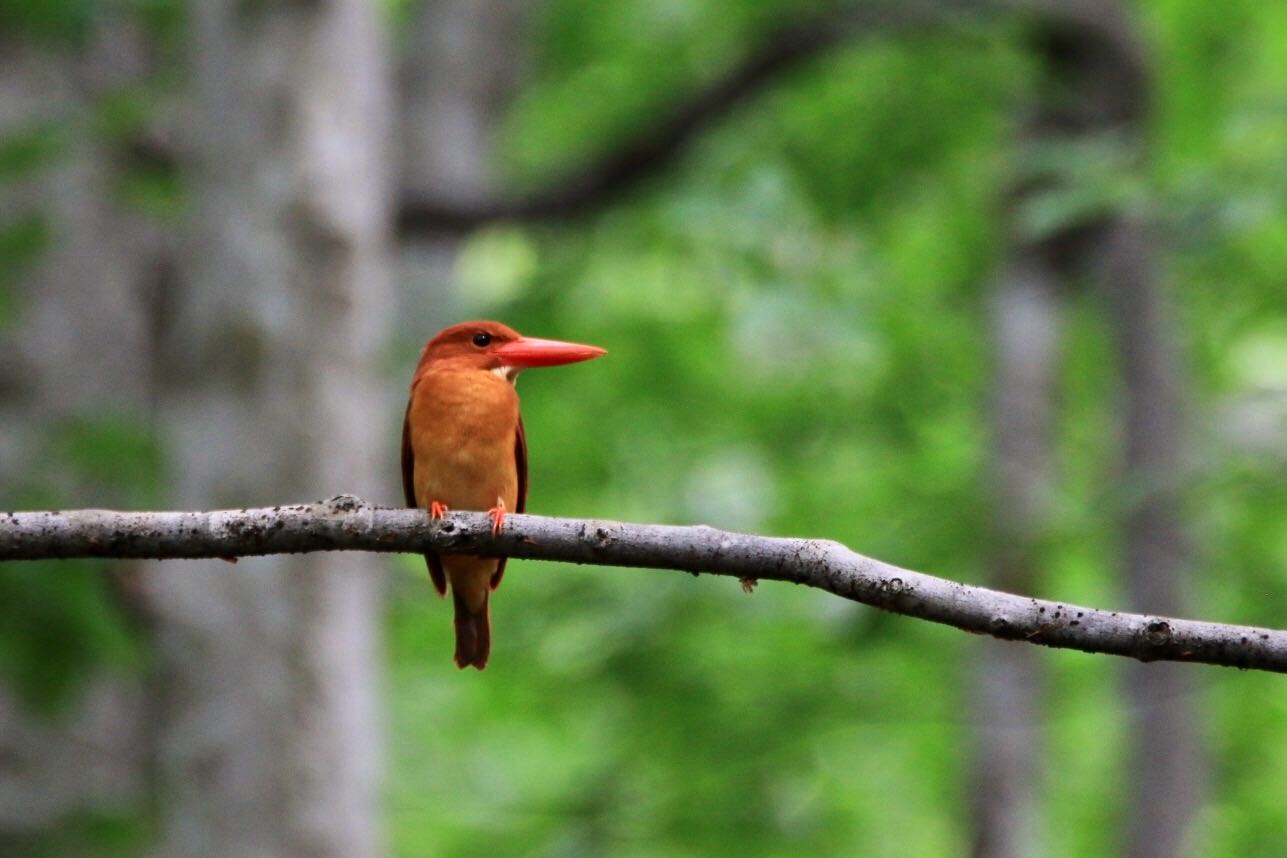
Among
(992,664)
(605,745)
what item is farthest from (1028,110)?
(605,745)

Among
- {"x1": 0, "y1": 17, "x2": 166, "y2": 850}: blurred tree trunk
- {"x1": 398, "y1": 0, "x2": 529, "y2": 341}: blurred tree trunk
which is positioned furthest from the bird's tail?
{"x1": 398, "y1": 0, "x2": 529, "y2": 341}: blurred tree trunk

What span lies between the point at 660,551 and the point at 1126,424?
596 cm

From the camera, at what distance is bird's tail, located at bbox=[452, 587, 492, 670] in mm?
4340

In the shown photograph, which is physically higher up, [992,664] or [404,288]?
[404,288]

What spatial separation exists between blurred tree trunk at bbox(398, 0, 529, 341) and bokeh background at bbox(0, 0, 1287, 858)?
0.03m

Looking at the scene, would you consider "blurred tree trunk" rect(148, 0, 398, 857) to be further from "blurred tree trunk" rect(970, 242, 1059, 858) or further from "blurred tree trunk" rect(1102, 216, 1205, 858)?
"blurred tree trunk" rect(1102, 216, 1205, 858)

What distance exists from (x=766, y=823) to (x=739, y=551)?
729 centimetres

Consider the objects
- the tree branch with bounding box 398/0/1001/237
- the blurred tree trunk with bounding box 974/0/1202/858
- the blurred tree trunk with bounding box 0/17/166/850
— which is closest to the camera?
the blurred tree trunk with bounding box 0/17/166/850

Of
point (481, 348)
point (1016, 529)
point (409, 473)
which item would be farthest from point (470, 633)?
point (1016, 529)

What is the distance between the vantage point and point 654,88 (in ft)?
38.2

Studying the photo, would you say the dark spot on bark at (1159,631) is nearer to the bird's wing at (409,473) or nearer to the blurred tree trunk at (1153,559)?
the bird's wing at (409,473)

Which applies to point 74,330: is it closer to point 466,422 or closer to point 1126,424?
point 466,422

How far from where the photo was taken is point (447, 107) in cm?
1082

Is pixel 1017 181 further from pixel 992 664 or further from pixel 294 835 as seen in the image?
pixel 294 835
